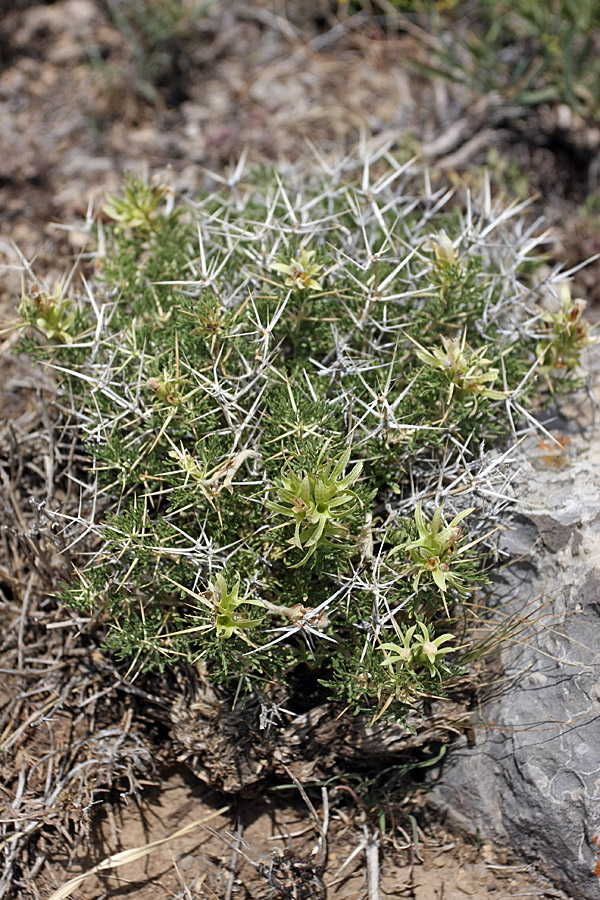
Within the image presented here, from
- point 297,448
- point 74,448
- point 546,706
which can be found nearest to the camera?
point 297,448

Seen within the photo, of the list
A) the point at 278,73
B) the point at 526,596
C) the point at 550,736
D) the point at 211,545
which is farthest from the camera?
the point at 278,73

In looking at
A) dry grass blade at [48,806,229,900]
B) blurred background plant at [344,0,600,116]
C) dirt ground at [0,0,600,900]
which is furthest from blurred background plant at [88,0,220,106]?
dry grass blade at [48,806,229,900]

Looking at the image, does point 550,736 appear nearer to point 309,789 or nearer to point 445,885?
point 445,885

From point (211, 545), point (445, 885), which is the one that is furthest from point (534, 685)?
point (211, 545)

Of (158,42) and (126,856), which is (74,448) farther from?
(158,42)

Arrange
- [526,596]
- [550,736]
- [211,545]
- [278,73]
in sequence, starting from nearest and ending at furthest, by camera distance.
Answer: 1. [211,545]
2. [550,736]
3. [526,596]
4. [278,73]

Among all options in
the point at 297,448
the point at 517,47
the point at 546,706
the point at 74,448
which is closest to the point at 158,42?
the point at 517,47

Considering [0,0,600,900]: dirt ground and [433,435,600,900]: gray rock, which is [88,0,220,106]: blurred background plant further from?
[433,435,600,900]: gray rock
